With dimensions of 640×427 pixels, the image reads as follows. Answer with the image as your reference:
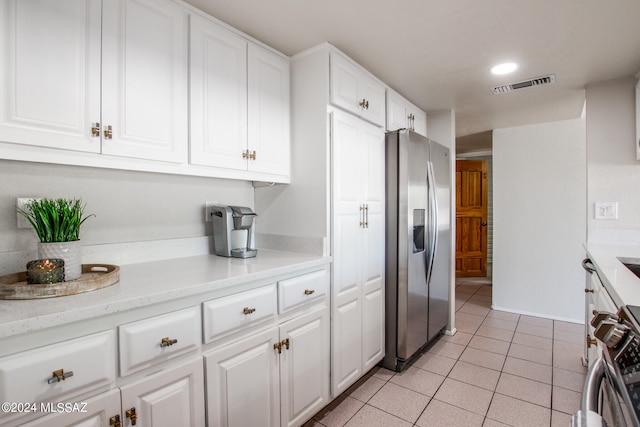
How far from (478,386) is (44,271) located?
252 cm

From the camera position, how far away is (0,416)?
79 centimetres

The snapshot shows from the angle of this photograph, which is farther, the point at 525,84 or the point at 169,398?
the point at 525,84

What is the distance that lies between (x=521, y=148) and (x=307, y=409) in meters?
3.63

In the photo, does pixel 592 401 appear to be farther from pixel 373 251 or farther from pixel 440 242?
pixel 440 242

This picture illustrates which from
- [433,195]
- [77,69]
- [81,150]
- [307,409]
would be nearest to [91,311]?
[81,150]

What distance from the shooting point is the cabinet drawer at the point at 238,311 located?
1.25 m

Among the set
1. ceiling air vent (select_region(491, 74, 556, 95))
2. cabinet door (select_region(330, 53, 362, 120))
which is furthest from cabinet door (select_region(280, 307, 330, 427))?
ceiling air vent (select_region(491, 74, 556, 95))

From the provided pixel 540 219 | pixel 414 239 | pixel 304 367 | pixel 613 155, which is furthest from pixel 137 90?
pixel 540 219

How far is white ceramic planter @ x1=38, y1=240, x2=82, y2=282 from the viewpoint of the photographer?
44.8 inches

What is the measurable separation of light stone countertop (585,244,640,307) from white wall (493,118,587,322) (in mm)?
1348

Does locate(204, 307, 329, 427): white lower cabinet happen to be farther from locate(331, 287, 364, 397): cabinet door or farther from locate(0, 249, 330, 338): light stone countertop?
locate(0, 249, 330, 338): light stone countertop

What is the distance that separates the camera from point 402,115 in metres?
2.74

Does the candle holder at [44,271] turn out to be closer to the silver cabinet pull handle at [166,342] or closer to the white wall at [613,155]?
the silver cabinet pull handle at [166,342]

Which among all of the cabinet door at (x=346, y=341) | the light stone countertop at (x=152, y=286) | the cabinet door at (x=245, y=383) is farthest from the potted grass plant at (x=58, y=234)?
the cabinet door at (x=346, y=341)
